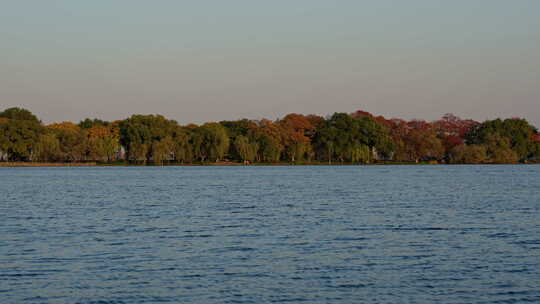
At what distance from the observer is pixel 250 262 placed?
2266 cm

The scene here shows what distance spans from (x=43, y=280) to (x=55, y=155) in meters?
146

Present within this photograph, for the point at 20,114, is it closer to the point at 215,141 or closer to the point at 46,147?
the point at 46,147

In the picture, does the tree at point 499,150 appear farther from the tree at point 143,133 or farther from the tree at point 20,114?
the tree at point 20,114

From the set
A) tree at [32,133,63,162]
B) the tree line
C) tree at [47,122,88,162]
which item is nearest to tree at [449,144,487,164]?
the tree line

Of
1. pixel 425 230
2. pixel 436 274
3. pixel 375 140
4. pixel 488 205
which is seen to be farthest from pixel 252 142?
pixel 436 274

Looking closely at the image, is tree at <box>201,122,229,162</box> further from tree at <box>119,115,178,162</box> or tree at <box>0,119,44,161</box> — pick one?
tree at <box>0,119,44,161</box>

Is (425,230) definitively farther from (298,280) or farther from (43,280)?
(43,280)

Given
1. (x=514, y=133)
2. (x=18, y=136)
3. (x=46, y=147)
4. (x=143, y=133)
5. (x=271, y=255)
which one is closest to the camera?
(x=271, y=255)

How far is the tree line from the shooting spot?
154500mm

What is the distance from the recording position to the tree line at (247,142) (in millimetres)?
154500

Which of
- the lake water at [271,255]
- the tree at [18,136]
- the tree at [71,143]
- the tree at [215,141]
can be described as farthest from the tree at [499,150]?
the lake water at [271,255]

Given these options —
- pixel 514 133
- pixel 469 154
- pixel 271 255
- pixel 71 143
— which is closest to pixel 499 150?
pixel 469 154

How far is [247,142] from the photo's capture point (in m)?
161

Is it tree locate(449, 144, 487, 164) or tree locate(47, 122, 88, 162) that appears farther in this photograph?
tree locate(449, 144, 487, 164)
